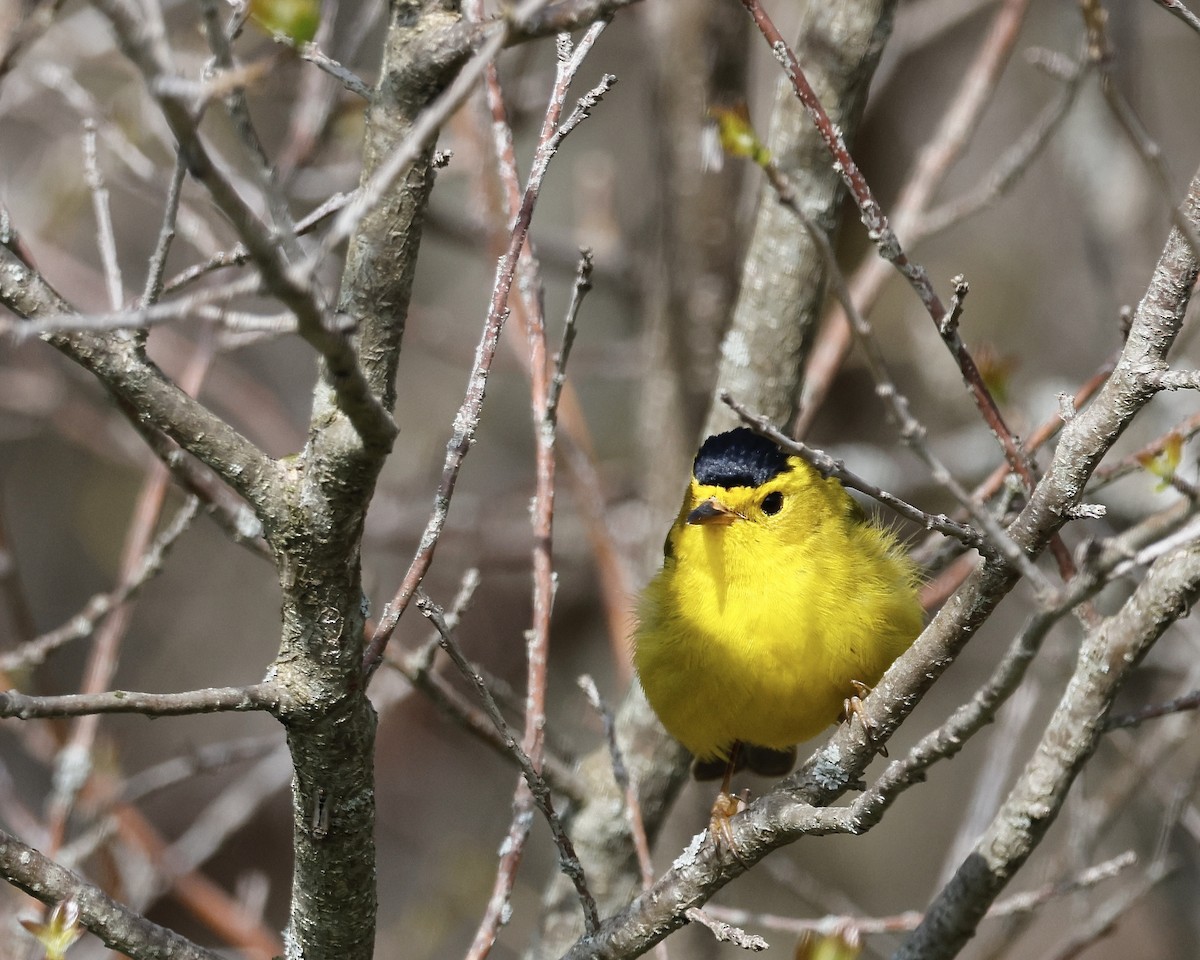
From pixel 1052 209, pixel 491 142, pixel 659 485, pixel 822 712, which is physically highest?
pixel 1052 209

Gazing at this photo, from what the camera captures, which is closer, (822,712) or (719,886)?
(719,886)

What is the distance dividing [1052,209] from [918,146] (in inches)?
51.2

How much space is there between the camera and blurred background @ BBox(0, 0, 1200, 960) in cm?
458

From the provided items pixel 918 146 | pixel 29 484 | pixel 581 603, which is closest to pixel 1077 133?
pixel 918 146

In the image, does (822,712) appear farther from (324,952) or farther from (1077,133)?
(1077,133)

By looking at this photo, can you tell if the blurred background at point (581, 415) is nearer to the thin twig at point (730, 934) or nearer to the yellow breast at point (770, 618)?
the yellow breast at point (770, 618)

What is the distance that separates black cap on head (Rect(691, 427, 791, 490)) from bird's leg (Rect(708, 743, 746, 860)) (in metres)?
0.77

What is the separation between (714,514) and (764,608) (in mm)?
294

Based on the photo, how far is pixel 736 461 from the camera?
3387 millimetres

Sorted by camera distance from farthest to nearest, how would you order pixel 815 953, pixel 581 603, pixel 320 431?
pixel 581 603
pixel 815 953
pixel 320 431

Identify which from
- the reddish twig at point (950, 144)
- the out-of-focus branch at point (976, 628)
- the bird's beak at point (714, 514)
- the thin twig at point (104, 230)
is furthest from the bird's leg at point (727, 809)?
the thin twig at point (104, 230)

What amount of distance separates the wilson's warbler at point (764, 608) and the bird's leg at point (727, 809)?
16 cm

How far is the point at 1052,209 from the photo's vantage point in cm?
829

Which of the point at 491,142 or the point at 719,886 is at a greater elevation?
the point at 491,142
